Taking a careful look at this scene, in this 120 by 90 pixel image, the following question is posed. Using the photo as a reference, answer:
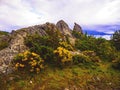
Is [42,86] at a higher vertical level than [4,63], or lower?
lower

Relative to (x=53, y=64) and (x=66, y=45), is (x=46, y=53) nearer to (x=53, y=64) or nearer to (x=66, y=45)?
(x=53, y=64)

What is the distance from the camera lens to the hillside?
2486 cm

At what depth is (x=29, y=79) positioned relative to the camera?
984 inches

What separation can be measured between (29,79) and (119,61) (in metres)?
10.3

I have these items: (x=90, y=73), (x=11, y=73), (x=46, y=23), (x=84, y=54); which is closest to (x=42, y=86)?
(x=11, y=73)

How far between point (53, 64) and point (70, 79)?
287cm

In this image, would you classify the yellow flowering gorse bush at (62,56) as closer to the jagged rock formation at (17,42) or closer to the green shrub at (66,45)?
the green shrub at (66,45)

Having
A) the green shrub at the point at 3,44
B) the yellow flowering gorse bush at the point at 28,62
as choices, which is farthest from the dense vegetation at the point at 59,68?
the green shrub at the point at 3,44

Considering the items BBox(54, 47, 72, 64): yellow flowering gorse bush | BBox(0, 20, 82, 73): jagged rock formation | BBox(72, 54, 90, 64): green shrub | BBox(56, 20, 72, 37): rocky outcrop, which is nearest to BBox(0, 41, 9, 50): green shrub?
BBox(0, 20, 82, 73): jagged rock formation

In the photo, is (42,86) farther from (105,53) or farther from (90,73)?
(105,53)

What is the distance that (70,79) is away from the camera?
25734 millimetres

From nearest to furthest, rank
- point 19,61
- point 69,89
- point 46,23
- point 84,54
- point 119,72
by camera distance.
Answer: point 69,89 → point 19,61 → point 119,72 → point 84,54 → point 46,23

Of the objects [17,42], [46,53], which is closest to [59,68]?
[46,53]

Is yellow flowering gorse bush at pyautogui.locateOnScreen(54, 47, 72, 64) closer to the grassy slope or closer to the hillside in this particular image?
the hillside
